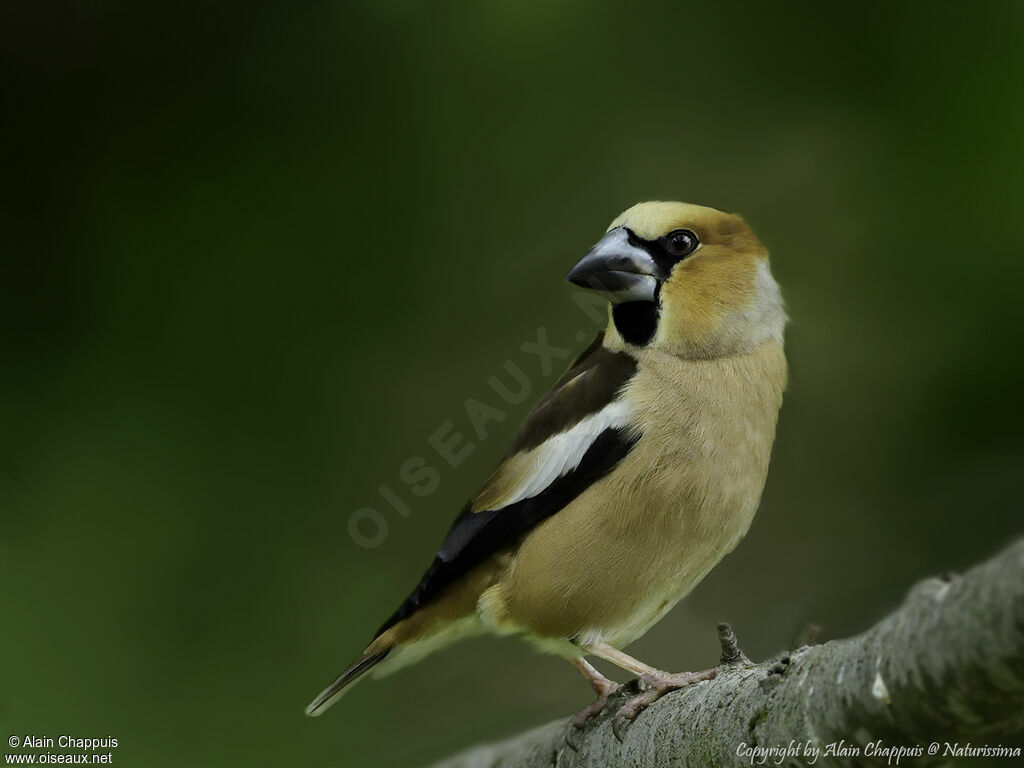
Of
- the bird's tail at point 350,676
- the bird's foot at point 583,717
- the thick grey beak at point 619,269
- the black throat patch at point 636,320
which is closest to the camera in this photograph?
the bird's foot at point 583,717

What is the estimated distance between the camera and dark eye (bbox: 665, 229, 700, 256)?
2.43 metres

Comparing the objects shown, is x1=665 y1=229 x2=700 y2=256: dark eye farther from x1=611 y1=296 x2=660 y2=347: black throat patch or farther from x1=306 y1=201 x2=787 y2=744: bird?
x1=611 y1=296 x2=660 y2=347: black throat patch

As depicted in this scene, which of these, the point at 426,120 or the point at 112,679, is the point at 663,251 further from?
the point at 112,679

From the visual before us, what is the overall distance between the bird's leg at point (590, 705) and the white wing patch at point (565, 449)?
0.42 metres

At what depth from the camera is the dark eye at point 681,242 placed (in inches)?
95.6

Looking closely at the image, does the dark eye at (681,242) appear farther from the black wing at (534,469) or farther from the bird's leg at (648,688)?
the bird's leg at (648,688)

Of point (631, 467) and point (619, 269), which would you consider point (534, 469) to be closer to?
point (631, 467)

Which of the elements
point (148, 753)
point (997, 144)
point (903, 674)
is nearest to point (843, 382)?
point (997, 144)

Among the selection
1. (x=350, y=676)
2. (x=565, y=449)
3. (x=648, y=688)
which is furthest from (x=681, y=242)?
(x=350, y=676)

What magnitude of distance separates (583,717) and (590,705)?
37mm

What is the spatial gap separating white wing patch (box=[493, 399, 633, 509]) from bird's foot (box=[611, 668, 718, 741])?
1.68ft

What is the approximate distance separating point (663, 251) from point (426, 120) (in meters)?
1.46

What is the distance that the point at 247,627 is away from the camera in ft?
10.8

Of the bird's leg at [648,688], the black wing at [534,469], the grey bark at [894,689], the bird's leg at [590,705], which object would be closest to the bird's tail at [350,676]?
the black wing at [534,469]
